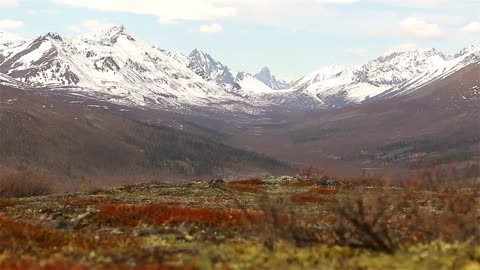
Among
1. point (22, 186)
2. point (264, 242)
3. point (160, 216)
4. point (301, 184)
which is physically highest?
point (264, 242)

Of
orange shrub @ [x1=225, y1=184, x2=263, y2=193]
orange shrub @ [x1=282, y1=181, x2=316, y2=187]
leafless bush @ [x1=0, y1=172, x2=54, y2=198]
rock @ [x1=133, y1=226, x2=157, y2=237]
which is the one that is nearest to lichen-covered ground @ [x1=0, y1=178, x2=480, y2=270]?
rock @ [x1=133, y1=226, x2=157, y2=237]

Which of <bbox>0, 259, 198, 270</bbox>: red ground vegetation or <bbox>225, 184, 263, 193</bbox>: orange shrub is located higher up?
<bbox>0, 259, 198, 270</bbox>: red ground vegetation

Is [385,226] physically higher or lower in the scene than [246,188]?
higher

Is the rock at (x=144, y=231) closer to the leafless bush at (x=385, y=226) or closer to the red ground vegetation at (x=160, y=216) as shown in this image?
the red ground vegetation at (x=160, y=216)

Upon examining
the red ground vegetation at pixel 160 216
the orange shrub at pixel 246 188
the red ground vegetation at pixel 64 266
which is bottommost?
the orange shrub at pixel 246 188

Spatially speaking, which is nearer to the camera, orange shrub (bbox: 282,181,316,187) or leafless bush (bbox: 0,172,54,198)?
orange shrub (bbox: 282,181,316,187)

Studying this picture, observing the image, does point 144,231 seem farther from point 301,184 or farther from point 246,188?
point 301,184

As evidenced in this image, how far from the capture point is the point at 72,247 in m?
22.0

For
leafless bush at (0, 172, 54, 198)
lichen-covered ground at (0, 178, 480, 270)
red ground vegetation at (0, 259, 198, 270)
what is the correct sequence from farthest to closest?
leafless bush at (0, 172, 54, 198)
lichen-covered ground at (0, 178, 480, 270)
red ground vegetation at (0, 259, 198, 270)

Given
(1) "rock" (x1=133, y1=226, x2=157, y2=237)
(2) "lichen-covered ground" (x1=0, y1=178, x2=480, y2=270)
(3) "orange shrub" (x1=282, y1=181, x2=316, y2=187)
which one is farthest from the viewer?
(3) "orange shrub" (x1=282, y1=181, x2=316, y2=187)

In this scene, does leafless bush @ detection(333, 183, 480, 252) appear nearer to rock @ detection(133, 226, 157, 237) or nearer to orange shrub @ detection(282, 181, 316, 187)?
rock @ detection(133, 226, 157, 237)

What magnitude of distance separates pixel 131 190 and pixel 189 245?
45291mm

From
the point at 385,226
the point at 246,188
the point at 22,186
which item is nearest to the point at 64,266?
the point at 385,226

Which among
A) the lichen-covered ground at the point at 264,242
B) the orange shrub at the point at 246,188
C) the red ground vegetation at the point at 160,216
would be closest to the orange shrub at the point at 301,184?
the orange shrub at the point at 246,188
